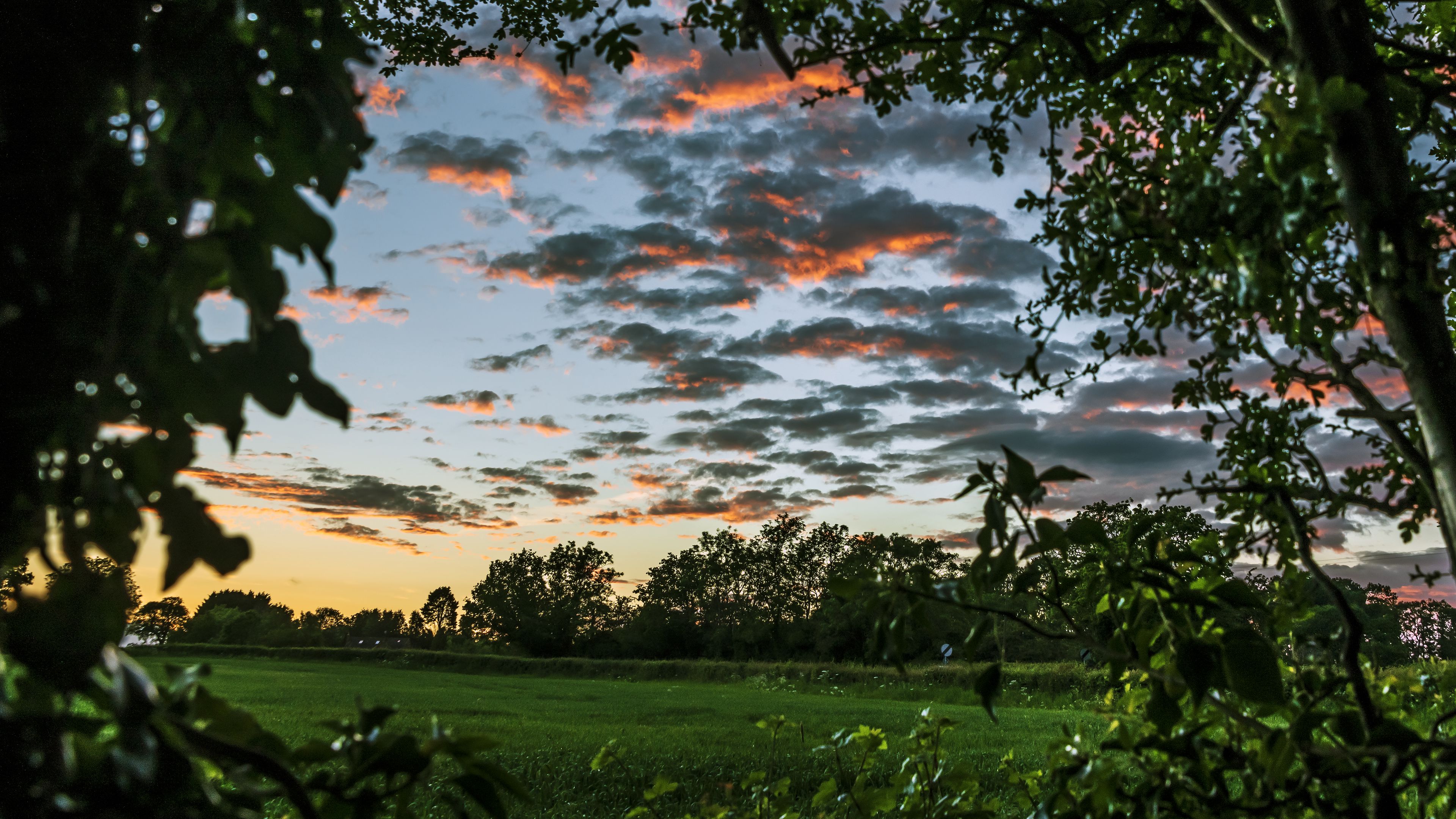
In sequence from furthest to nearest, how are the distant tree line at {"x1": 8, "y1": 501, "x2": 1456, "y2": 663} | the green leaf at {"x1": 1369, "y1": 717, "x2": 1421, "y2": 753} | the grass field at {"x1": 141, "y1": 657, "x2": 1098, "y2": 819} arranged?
the distant tree line at {"x1": 8, "y1": 501, "x2": 1456, "y2": 663} → the grass field at {"x1": 141, "y1": 657, "x2": 1098, "y2": 819} → the green leaf at {"x1": 1369, "y1": 717, "x2": 1421, "y2": 753}

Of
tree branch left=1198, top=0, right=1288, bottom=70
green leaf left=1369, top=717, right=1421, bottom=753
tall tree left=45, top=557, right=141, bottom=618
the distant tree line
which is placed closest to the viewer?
tall tree left=45, top=557, right=141, bottom=618

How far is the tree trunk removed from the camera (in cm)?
117

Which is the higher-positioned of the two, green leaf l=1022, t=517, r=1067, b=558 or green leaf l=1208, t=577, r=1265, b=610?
green leaf l=1022, t=517, r=1067, b=558

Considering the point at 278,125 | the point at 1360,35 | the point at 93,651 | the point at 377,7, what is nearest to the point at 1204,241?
the point at 1360,35

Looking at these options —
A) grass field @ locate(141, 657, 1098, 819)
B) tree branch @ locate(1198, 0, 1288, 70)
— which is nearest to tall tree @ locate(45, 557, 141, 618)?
grass field @ locate(141, 657, 1098, 819)

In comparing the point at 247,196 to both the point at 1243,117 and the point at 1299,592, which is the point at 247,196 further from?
the point at 1299,592

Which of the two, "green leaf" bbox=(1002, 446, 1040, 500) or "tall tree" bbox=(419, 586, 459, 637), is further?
"tall tree" bbox=(419, 586, 459, 637)

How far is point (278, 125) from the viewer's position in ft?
3.17

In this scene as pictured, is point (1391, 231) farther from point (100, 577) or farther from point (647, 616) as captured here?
point (647, 616)

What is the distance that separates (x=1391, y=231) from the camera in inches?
45.6

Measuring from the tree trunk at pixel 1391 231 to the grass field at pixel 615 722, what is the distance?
1.51 meters

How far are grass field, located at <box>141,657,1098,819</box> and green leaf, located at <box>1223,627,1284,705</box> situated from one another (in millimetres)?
1237

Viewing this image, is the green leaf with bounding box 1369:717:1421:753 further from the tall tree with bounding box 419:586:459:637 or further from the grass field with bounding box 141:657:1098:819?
the tall tree with bounding box 419:586:459:637

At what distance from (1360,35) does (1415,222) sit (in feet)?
1.42
